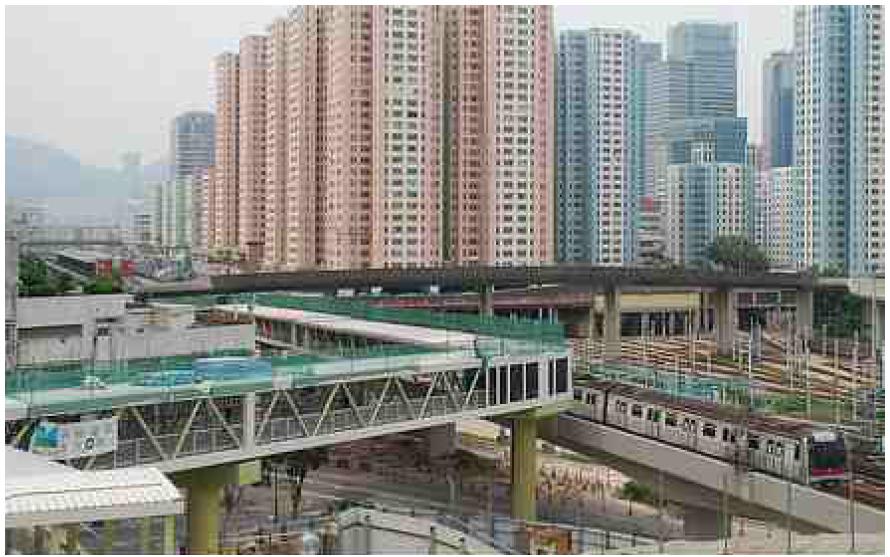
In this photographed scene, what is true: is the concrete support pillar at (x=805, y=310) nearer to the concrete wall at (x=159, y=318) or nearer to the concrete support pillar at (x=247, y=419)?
the concrete wall at (x=159, y=318)

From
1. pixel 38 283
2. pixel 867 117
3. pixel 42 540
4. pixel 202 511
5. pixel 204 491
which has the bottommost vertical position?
pixel 202 511

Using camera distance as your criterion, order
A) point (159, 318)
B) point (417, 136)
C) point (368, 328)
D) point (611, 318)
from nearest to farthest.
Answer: point (159, 318) < point (368, 328) < point (611, 318) < point (417, 136)

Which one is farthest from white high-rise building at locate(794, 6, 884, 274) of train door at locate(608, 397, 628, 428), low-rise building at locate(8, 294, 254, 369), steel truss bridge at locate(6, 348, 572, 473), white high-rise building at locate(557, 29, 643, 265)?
low-rise building at locate(8, 294, 254, 369)

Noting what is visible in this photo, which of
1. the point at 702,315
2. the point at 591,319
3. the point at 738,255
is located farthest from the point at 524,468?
the point at 738,255


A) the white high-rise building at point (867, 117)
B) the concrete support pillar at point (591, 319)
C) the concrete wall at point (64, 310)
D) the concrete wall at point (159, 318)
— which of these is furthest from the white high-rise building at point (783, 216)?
the concrete wall at point (64, 310)

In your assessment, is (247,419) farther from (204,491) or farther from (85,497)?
(85,497)

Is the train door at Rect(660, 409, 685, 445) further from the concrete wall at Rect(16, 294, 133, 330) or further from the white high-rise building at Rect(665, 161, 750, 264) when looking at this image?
the white high-rise building at Rect(665, 161, 750, 264)

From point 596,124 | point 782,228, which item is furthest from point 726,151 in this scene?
point 596,124
